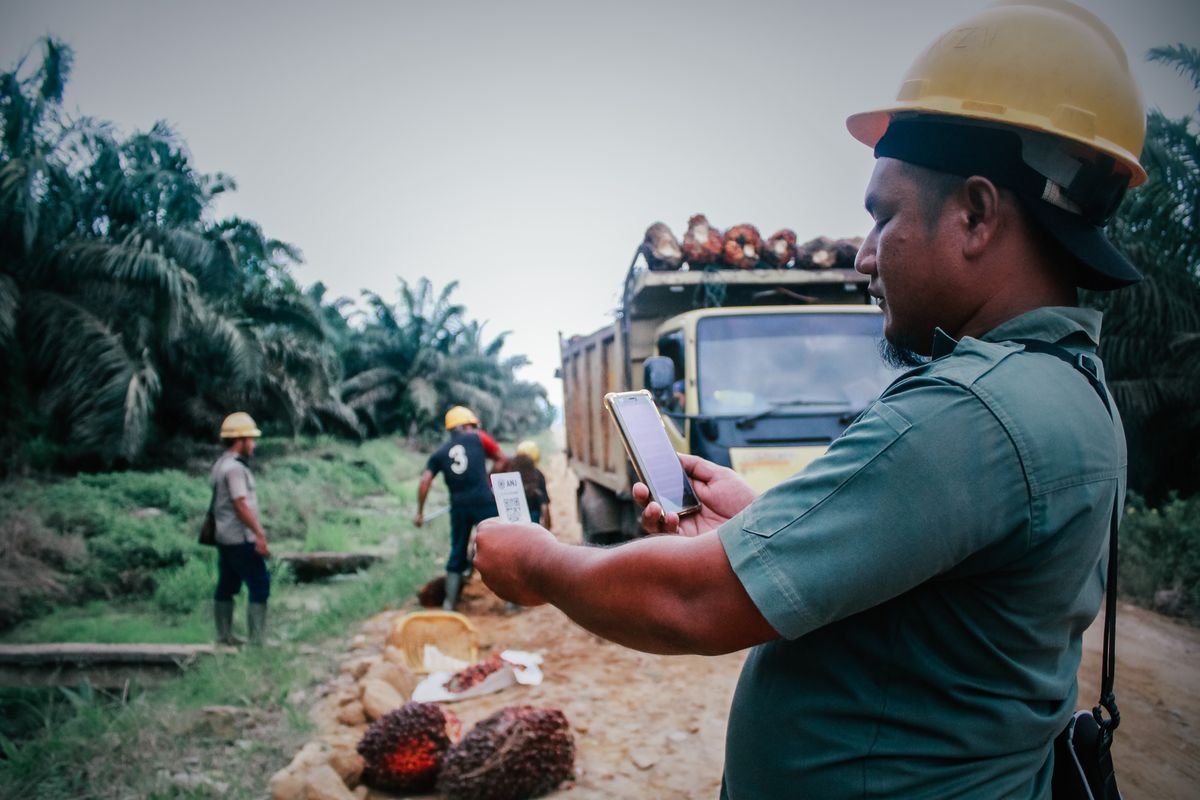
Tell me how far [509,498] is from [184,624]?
7.02m

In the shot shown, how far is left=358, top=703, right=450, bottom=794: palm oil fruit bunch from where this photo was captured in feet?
11.7

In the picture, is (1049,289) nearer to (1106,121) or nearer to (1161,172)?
(1106,121)

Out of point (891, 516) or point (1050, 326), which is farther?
point (1050, 326)

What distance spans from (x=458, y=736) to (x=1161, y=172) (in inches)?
382

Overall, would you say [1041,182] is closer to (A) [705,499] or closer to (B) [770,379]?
(A) [705,499]

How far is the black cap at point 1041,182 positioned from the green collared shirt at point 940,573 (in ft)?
0.29

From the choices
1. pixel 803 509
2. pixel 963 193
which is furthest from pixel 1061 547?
pixel 963 193

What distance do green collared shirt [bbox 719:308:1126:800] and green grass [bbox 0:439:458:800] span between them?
3446mm

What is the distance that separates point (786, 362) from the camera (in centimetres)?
525

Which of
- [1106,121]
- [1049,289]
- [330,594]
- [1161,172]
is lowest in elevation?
[330,594]

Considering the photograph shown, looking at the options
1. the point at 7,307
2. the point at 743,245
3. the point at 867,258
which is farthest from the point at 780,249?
the point at 7,307

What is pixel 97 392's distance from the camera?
12.0m

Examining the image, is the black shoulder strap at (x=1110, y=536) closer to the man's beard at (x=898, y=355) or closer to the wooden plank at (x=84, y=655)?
the man's beard at (x=898, y=355)

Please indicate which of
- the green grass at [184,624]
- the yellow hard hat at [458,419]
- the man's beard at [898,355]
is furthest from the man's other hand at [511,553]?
the yellow hard hat at [458,419]
